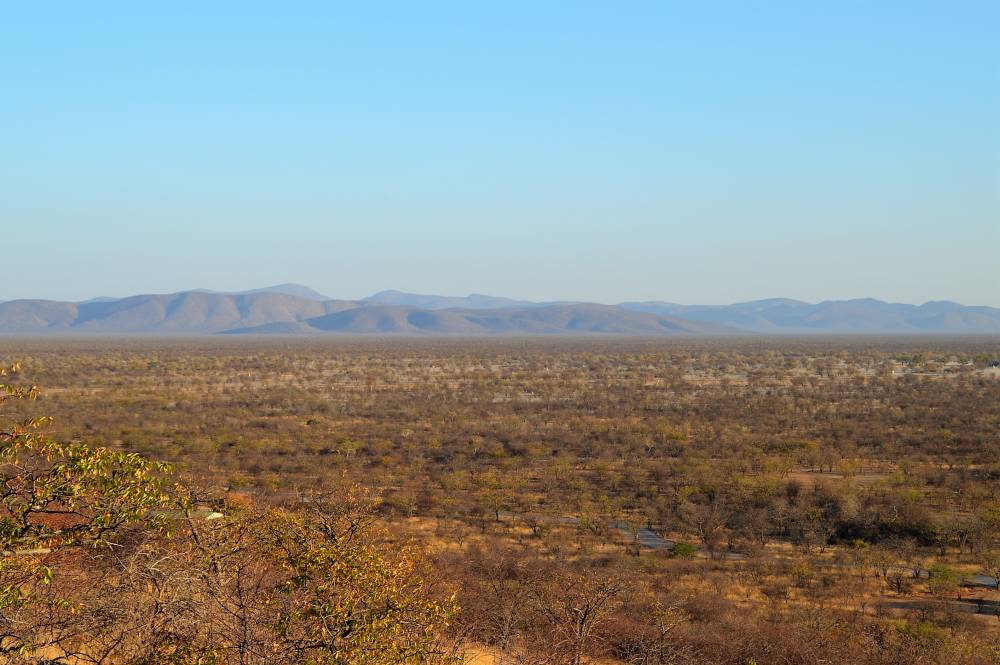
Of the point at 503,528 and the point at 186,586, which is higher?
the point at 186,586

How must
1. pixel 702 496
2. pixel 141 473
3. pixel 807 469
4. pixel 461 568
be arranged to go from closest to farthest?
pixel 141 473
pixel 461 568
pixel 702 496
pixel 807 469

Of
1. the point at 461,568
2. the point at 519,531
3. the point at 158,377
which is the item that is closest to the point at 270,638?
the point at 461,568

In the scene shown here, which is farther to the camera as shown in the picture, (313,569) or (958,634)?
(958,634)

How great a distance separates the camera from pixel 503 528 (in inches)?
822

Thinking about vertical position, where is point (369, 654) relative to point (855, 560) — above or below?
above

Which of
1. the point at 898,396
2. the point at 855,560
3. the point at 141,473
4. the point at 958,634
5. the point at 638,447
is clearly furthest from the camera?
the point at 898,396

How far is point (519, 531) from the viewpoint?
20.6 metres

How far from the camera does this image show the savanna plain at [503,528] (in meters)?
8.26

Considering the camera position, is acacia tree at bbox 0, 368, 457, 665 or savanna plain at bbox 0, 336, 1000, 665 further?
savanna plain at bbox 0, 336, 1000, 665

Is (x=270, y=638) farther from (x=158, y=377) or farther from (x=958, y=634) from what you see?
(x=158, y=377)

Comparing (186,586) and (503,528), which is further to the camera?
(503,528)

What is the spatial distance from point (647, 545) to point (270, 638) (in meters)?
12.2

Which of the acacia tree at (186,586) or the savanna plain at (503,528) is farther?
the savanna plain at (503,528)

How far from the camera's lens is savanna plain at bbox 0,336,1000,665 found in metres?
8.26
